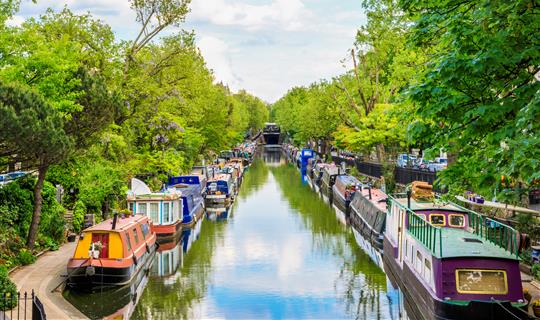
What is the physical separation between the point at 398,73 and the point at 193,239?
1687 cm

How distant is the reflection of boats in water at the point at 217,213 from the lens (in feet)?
174

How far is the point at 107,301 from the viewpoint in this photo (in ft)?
84.3

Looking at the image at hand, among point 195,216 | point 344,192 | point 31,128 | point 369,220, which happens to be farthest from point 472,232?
point 344,192

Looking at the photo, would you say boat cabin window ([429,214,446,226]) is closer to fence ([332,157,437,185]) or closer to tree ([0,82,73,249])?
tree ([0,82,73,249])

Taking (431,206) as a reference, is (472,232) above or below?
below

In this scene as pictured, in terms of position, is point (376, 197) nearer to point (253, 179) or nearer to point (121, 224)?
point (121, 224)

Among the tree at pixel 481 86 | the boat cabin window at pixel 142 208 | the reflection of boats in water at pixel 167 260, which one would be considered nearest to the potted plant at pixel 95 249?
the reflection of boats in water at pixel 167 260

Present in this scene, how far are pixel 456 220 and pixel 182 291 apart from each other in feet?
39.3

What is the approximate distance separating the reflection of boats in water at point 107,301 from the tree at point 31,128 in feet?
17.8

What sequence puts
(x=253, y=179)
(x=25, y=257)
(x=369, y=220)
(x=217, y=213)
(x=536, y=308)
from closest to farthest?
(x=536, y=308), (x=25, y=257), (x=369, y=220), (x=217, y=213), (x=253, y=179)

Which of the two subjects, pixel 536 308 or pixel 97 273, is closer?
pixel 536 308

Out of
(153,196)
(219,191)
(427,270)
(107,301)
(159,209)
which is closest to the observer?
(427,270)

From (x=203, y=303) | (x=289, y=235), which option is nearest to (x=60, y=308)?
(x=203, y=303)

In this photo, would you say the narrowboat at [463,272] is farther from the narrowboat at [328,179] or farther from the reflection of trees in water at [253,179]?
the reflection of trees in water at [253,179]
